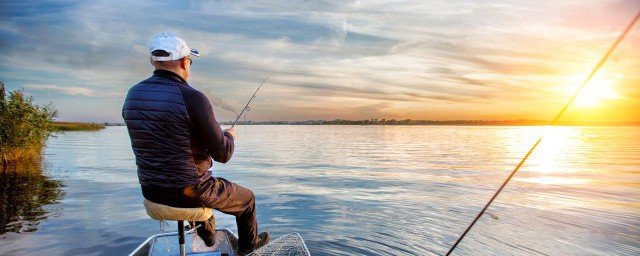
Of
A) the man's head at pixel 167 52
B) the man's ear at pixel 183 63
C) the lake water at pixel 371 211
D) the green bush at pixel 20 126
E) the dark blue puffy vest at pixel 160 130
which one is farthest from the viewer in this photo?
the green bush at pixel 20 126

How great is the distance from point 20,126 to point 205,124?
22124 mm

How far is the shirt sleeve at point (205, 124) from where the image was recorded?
431cm

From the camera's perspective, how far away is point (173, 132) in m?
4.28

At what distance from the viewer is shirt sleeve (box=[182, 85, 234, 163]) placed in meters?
4.31

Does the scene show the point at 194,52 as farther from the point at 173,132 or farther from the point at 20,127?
the point at 20,127

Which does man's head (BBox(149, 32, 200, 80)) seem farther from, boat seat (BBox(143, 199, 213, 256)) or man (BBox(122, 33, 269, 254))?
boat seat (BBox(143, 199, 213, 256))

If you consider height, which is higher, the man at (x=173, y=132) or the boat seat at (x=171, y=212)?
the man at (x=173, y=132)

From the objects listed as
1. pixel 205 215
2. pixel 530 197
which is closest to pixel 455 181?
pixel 530 197

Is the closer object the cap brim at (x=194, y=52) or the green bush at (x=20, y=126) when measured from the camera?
the cap brim at (x=194, y=52)

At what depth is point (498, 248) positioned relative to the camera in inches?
337

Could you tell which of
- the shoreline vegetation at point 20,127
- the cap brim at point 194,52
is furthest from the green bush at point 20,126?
the cap brim at point 194,52

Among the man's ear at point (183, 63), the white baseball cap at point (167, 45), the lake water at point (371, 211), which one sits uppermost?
the white baseball cap at point (167, 45)

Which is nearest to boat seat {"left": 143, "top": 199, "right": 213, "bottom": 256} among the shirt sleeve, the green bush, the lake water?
the shirt sleeve

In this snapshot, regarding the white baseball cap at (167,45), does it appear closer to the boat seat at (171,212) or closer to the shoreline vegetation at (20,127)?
the boat seat at (171,212)
